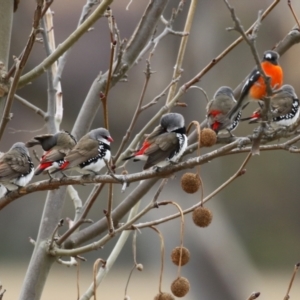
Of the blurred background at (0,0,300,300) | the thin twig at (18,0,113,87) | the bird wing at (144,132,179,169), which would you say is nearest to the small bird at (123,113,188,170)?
the bird wing at (144,132,179,169)

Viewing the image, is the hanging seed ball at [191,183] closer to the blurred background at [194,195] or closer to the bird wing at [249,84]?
the bird wing at [249,84]

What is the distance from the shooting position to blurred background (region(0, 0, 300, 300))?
3307 millimetres

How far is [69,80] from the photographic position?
3.32 m

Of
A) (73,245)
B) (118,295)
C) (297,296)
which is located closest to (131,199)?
(73,245)

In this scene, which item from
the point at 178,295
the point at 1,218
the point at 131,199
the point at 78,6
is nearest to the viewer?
the point at 178,295

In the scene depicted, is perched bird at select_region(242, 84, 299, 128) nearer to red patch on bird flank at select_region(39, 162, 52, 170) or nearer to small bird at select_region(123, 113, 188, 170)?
small bird at select_region(123, 113, 188, 170)

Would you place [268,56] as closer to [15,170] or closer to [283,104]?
[283,104]

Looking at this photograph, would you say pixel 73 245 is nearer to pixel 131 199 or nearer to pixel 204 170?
pixel 131 199

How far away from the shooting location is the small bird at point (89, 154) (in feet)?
5.54

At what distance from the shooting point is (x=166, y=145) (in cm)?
161

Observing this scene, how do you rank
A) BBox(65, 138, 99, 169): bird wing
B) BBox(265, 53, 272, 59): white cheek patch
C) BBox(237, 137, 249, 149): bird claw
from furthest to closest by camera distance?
BBox(265, 53, 272, 59): white cheek patch, BBox(65, 138, 99, 169): bird wing, BBox(237, 137, 249, 149): bird claw

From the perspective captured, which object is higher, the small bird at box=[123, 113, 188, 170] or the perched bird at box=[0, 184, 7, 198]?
the perched bird at box=[0, 184, 7, 198]

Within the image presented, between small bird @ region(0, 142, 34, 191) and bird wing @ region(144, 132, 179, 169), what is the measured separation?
0.48 metres

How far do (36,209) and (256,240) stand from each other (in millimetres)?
1445
